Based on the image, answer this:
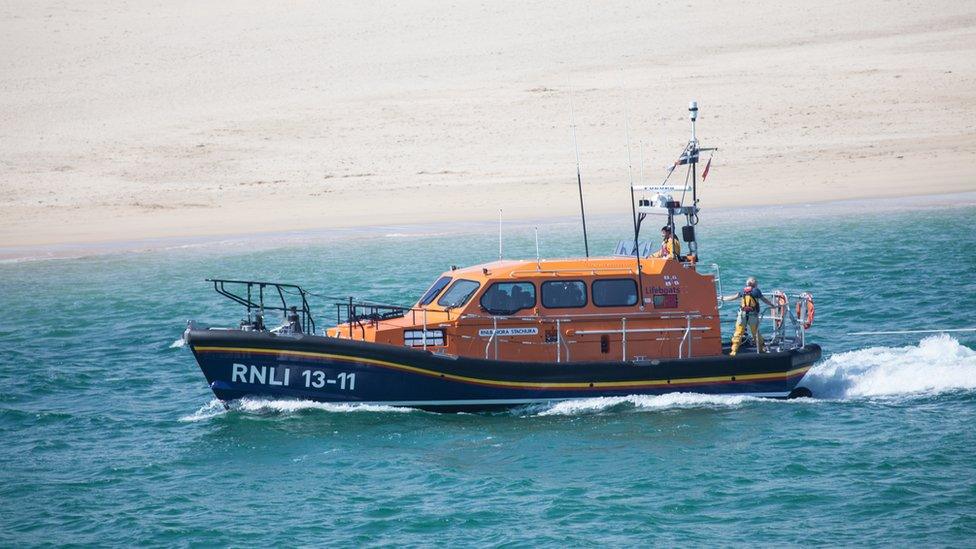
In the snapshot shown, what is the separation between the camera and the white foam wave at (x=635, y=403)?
50.3 ft

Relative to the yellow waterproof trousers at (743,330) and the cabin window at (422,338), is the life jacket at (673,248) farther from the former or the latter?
the cabin window at (422,338)

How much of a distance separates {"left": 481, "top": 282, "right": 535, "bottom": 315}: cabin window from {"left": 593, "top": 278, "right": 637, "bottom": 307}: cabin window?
2.85 feet

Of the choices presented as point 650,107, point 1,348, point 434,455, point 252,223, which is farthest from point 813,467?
point 650,107

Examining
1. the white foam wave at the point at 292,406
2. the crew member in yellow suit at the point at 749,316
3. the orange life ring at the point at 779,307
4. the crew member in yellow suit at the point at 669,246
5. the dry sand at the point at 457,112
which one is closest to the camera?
the white foam wave at the point at 292,406

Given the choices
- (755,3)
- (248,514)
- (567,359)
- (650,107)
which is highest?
(755,3)

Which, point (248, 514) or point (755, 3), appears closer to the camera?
point (248, 514)

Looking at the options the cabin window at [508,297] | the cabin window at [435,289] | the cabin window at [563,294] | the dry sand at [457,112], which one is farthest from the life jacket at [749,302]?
the dry sand at [457,112]

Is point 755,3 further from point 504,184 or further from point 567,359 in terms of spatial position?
point 567,359

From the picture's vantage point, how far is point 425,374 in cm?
1512

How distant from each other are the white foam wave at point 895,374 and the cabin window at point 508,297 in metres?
4.39

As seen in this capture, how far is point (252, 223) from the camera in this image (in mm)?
32938

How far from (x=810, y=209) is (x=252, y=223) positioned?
1557 cm

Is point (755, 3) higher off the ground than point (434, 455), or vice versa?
point (755, 3)

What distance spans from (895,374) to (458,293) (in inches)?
252
